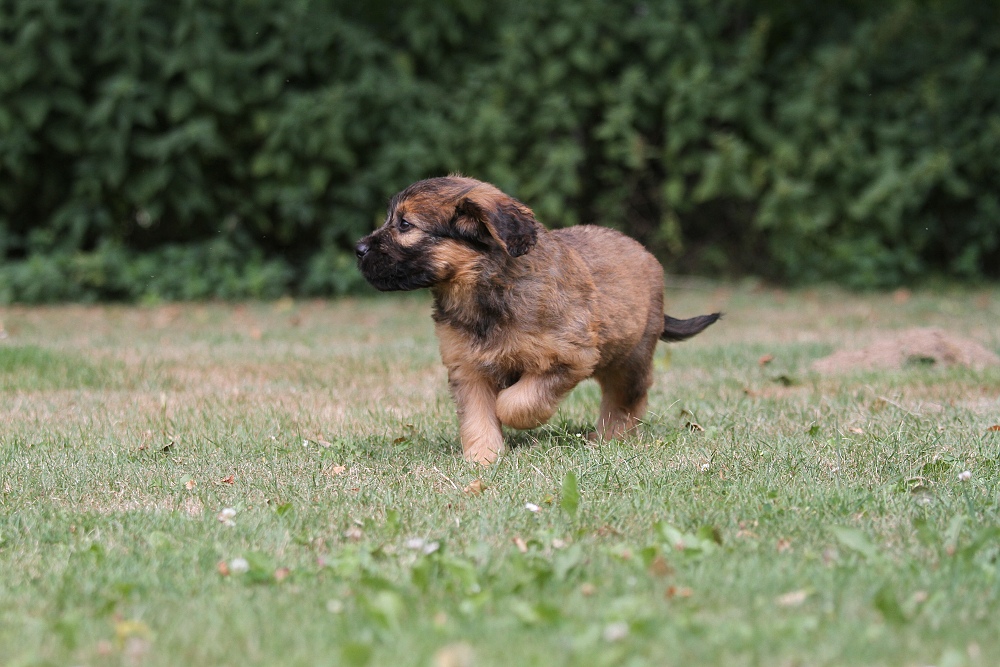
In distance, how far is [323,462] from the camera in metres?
4.38

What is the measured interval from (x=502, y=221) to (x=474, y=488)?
1.03 metres

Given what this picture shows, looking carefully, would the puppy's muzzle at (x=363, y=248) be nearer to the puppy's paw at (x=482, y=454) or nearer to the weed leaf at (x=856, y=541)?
the puppy's paw at (x=482, y=454)

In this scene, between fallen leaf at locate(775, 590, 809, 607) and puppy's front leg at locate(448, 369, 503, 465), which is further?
puppy's front leg at locate(448, 369, 503, 465)

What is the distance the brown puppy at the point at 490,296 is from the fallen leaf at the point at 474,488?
1.31 feet

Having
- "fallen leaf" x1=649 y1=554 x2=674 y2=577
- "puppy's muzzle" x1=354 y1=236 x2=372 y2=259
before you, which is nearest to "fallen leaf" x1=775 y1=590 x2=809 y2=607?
"fallen leaf" x1=649 y1=554 x2=674 y2=577

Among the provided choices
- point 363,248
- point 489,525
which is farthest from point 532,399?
point 489,525

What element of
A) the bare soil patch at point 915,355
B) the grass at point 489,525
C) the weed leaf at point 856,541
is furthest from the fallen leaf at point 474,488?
the bare soil patch at point 915,355

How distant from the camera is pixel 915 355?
263 inches

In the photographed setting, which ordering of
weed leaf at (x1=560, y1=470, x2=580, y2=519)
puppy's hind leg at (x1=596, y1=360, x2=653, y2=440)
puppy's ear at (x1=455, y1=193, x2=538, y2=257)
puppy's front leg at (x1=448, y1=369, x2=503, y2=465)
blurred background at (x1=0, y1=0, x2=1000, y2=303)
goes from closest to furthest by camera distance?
weed leaf at (x1=560, y1=470, x2=580, y2=519)
puppy's ear at (x1=455, y1=193, x2=538, y2=257)
puppy's front leg at (x1=448, y1=369, x2=503, y2=465)
puppy's hind leg at (x1=596, y1=360, x2=653, y2=440)
blurred background at (x1=0, y1=0, x2=1000, y2=303)

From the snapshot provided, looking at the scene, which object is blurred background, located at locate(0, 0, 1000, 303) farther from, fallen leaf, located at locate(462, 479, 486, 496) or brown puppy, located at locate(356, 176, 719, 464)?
fallen leaf, located at locate(462, 479, 486, 496)

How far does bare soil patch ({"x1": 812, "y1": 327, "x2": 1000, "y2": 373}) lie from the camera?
21.8 feet

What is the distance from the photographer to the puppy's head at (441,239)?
433 cm

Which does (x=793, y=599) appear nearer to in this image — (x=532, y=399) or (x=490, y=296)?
(x=532, y=399)

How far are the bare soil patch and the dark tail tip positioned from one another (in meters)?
1.52
